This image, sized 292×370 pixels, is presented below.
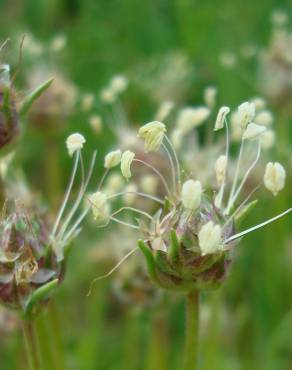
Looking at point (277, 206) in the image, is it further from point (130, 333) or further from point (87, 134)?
point (87, 134)

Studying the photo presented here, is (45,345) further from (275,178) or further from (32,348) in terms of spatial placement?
(275,178)

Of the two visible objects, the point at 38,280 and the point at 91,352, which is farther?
the point at 91,352

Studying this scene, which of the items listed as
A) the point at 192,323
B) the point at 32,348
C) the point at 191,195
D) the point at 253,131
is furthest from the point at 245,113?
the point at 32,348

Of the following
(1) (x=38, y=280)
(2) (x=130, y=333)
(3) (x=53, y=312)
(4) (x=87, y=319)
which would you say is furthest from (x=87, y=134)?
(1) (x=38, y=280)

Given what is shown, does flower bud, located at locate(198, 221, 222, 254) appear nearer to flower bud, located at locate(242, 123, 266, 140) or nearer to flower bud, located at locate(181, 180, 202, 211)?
flower bud, located at locate(181, 180, 202, 211)

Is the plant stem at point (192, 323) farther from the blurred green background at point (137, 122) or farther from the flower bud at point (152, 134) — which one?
the blurred green background at point (137, 122)
